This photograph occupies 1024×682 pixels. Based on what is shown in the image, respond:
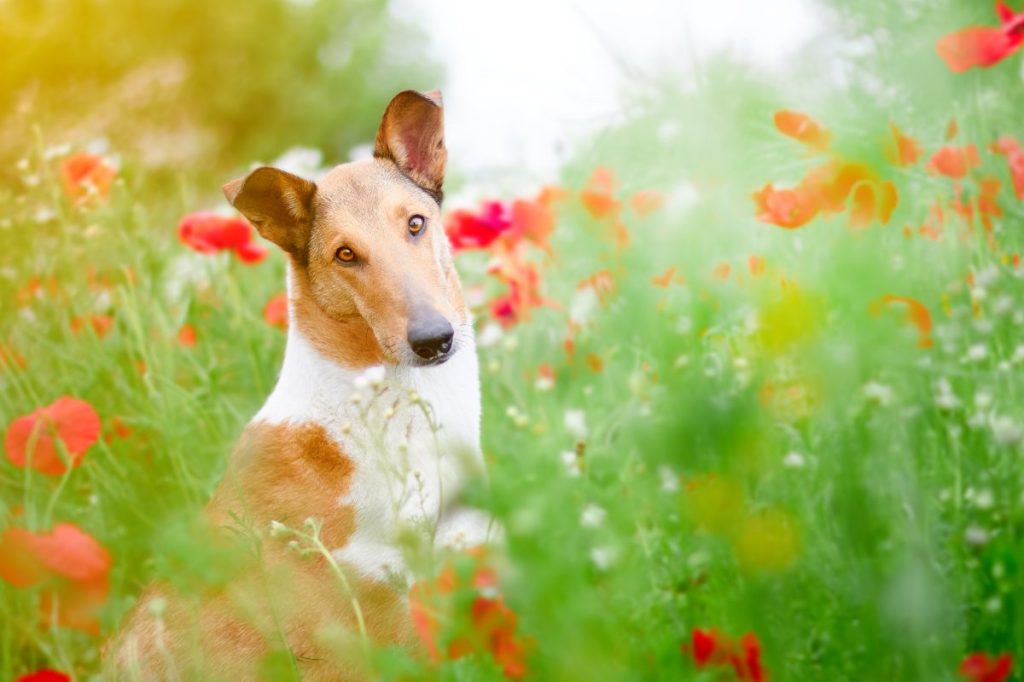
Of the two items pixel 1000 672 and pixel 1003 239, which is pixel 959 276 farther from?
pixel 1000 672

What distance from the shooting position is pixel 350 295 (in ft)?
9.80

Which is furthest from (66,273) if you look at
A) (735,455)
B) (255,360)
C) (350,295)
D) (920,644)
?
(920,644)

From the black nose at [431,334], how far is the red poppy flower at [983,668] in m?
1.51

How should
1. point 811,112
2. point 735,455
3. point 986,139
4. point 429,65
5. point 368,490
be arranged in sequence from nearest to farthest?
point 735,455
point 368,490
point 986,139
point 811,112
point 429,65

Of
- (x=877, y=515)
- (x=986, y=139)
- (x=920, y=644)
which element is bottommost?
(x=920, y=644)

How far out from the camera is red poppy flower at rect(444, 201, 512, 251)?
3945mm

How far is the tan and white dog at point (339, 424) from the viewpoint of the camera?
2.80m

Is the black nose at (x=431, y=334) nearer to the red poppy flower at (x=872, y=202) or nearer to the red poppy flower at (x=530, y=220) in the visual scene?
the red poppy flower at (x=872, y=202)

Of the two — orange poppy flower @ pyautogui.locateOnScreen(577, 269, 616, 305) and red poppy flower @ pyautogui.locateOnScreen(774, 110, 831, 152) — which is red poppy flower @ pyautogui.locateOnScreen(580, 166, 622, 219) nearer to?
orange poppy flower @ pyautogui.locateOnScreen(577, 269, 616, 305)

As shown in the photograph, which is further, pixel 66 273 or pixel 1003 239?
pixel 66 273

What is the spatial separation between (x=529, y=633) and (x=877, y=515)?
2.31 feet

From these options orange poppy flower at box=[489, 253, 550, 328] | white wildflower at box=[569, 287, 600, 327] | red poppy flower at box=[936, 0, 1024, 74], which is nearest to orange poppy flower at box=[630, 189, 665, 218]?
white wildflower at box=[569, 287, 600, 327]

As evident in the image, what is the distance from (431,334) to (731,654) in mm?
1264

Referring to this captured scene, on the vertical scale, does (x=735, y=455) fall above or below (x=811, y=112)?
below
